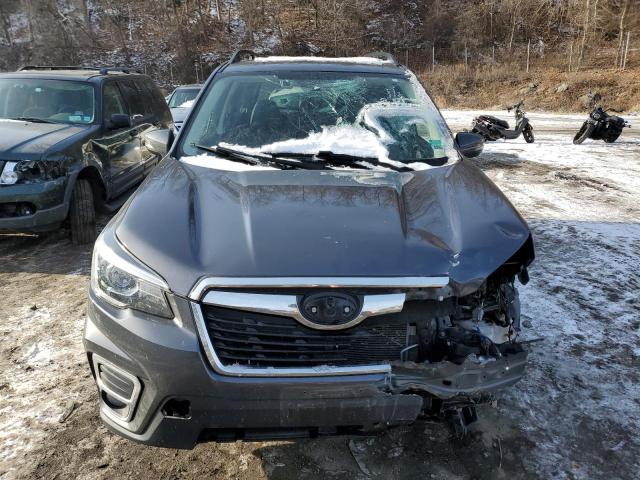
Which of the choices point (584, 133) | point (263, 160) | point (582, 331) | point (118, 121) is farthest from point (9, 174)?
point (584, 133)

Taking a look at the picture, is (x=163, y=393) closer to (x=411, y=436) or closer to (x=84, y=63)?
(x=411, y=436)

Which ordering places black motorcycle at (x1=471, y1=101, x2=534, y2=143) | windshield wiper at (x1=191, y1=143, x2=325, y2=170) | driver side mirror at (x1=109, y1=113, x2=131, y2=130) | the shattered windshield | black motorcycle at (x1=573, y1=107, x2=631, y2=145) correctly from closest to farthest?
1. windshield wiper at (x1=191, y1=143, x2=325, y2=170)
2. the shattered windshield
3. driver side mirror at (x1=109, y1=113, x2=131, y2=130)
4. black motorcycle at (x1=573, y1=107, x2=631, y2=145)
5. black motorcycle at (x1=471, y1=101, x2=534, y2=143)

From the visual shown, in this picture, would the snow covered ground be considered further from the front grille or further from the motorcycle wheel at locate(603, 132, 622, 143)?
the motorcycle wheel at locate(603, 132, 622, 143)

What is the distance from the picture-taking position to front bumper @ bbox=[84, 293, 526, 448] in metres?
1.84

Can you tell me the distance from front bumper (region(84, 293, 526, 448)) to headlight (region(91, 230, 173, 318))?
0.05 meters

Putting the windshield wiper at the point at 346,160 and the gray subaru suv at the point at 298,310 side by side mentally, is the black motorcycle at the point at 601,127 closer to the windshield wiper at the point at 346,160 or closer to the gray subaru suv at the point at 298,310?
the windshield wiper at the point at 346,160

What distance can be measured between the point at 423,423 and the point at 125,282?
1441 millimetres

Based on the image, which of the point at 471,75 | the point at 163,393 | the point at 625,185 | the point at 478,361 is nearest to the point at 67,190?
the point at 163,393

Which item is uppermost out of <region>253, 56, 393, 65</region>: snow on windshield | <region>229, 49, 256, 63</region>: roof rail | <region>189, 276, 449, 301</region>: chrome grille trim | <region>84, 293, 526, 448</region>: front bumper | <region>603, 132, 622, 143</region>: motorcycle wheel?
<region>229, 49, 256, 63</region>: roof rail

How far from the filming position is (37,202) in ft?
15.1

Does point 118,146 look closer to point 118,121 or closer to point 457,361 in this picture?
point 118,121

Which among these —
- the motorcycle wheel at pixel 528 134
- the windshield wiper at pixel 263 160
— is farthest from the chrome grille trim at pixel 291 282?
the motorcycle wheel at pixel 528 134

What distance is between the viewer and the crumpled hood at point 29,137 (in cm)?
458

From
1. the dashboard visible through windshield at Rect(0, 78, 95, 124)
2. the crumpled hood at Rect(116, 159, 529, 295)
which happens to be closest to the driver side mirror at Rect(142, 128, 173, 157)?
the crumpled hood at Rect(116, 159, 529, 295)
